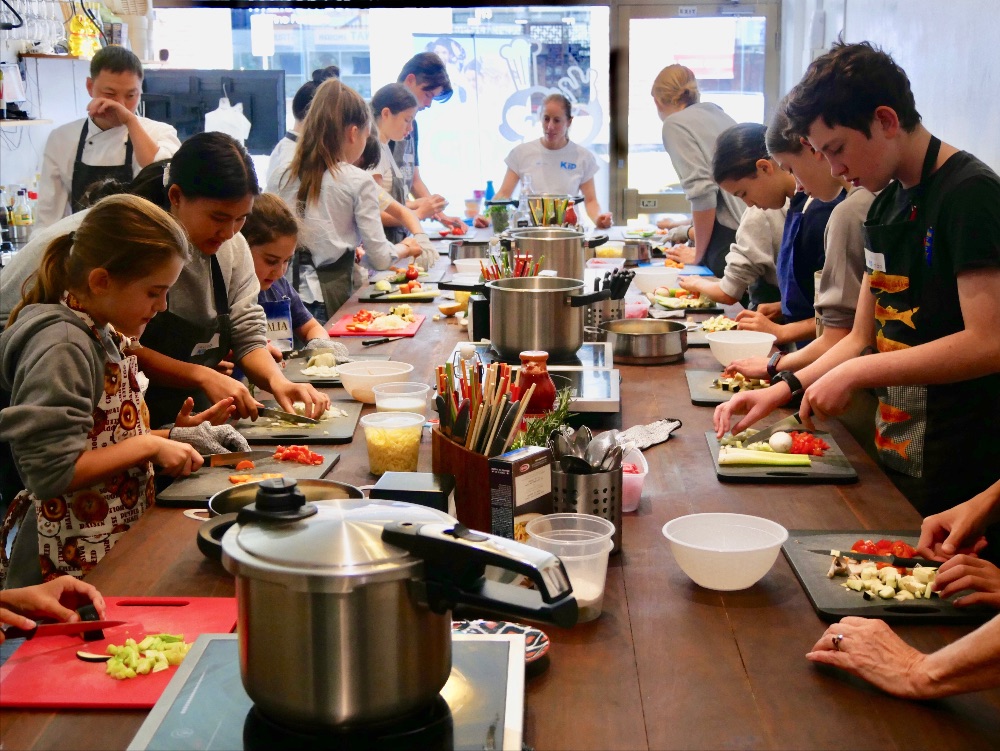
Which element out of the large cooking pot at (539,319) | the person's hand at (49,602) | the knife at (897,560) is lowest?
the knife at (897,560)

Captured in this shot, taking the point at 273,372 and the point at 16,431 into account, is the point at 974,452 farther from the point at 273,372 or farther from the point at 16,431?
the point at 16,431

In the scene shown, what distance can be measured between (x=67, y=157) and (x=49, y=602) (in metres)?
4.10

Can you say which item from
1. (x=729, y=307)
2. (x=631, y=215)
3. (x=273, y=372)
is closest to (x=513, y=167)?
(x=631, y=215)

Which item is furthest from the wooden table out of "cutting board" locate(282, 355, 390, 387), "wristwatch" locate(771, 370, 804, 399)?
"cutting board" locate(282, 355, 390, 387)

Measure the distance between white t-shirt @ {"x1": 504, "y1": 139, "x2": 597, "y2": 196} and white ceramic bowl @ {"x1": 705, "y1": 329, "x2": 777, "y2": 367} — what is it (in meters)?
4.61

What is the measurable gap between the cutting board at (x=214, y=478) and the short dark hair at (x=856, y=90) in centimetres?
135

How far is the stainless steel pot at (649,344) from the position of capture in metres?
3.35

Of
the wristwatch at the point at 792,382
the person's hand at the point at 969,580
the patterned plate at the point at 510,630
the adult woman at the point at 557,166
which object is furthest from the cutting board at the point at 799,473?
the adult woman at the point at 557,166

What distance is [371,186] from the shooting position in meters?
4.95

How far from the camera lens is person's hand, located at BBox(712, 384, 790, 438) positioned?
8.05 feet

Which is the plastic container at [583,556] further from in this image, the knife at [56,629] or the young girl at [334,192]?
the young girl at [334,192]

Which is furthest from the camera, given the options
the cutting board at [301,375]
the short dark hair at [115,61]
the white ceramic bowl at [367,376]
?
the short dark hair at [115,61]

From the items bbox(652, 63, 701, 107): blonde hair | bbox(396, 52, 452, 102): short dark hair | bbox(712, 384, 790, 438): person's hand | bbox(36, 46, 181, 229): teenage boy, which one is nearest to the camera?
bbox(712, 384, 790, 438): person's hand

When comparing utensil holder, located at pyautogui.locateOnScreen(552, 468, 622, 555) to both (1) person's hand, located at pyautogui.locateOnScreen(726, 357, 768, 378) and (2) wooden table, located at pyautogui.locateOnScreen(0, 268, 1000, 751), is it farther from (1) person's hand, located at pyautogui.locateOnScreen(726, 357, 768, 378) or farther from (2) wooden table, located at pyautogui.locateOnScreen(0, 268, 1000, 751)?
(1) person's hand, located at pyautogui.locateOnScreen(726, 357, 768, 378)
